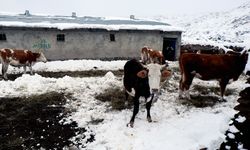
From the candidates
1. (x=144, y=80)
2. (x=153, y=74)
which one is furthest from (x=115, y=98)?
(x=153, y=74)

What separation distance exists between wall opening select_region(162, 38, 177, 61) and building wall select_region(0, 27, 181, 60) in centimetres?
51

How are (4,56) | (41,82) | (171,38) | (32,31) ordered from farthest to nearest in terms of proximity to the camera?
(171,38) → (32,31) → (4,56) → (41,82)

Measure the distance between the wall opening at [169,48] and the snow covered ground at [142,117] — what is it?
8.56 metres

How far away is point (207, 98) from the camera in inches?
436

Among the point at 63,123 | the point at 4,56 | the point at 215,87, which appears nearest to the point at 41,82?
the point at 4,56

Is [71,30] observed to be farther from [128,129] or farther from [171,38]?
[128,129]

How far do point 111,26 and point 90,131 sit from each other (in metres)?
13.3

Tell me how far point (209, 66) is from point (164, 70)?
343 cm

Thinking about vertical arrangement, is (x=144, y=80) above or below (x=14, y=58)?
above

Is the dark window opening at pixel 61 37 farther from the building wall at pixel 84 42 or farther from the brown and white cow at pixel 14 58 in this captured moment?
the brown and white cow at pixel 14 58

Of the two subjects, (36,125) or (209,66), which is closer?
(36,125)

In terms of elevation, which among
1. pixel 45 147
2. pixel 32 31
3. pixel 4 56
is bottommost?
pixel 45 147

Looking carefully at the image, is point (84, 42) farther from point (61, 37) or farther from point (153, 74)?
point (153, 74)

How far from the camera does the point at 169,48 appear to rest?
2255 cm
